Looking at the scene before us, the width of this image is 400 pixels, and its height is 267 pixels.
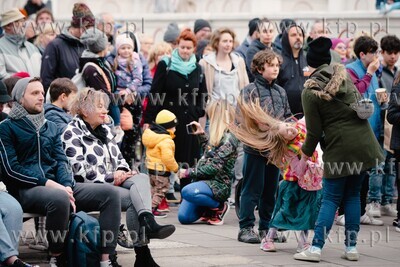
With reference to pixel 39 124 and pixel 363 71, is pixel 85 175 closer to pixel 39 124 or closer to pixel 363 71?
pixel 39 124

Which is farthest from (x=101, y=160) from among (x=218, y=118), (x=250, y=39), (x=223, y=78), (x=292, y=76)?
(x=250, y=39)

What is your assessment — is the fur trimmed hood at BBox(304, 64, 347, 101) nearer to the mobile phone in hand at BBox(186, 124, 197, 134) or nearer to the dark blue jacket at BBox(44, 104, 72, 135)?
the dark blue jacket at BBox(44, 104, 72, 135)

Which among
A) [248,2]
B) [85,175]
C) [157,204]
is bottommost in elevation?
[157,204]

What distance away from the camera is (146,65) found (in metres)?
15.7

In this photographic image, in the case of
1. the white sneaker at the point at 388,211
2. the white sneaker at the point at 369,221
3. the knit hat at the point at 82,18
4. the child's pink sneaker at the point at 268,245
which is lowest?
→ the white sneaker at the point at 388,211

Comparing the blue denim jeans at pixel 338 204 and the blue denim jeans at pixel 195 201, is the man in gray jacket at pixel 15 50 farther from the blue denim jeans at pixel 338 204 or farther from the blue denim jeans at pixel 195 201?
the blue denim jeans at pixel 338 204

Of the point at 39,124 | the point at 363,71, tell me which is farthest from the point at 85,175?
the point at 363,71

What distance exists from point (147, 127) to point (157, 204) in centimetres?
113

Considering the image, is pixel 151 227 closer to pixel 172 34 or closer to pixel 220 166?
pixel 220 166

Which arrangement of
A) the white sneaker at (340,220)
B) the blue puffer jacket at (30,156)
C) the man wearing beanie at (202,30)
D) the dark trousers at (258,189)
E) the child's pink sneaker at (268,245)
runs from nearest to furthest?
the blue puffer jacket at (30,156) → the child's pink sneaker at (268,245) → the dark trousers at (258,189) → the white sneaker at (340,220) → the man wearing beanie at (202,30)

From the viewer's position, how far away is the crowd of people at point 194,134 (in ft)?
33.2

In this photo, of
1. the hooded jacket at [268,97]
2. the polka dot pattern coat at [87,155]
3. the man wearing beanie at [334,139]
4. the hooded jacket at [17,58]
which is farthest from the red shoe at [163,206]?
the man wearing beanie at [334,139]

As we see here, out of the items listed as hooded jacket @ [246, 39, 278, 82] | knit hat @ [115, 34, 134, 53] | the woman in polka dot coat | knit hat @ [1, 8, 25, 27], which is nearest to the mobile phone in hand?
hooded jacket @ [246, 39, 278, 82]

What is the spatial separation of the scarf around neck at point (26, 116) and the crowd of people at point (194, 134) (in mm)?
12
